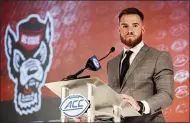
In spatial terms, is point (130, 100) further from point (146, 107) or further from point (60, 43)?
point (60, 43)

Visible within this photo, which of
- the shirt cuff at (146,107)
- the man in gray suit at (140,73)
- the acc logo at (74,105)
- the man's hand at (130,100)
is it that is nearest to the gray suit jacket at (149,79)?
the man in gray suit at (140,73)

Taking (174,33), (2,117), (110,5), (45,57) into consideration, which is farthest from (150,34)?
(2,117)

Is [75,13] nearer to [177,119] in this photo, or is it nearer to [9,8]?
[9,8]

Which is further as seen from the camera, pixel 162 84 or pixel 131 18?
pixel 131 18

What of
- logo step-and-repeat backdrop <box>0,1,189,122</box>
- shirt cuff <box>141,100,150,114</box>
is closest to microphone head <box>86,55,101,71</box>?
shirt cuff <box>141,100,150,114</box>

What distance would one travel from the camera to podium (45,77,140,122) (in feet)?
5.48

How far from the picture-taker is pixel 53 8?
4.28m

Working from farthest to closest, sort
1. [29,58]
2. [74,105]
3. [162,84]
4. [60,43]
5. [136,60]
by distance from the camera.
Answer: [29,58]
[60,43]
[136,60]
[162,84]
[74,105]

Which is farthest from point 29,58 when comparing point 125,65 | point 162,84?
point 162,84

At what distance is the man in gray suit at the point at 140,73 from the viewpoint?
6.50 ft

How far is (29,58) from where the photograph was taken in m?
4.28

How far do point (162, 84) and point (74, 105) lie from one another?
0.58 metres

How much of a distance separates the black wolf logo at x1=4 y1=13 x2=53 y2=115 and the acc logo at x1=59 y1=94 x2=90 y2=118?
2435 millimetres

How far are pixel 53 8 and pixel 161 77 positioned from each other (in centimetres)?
251
